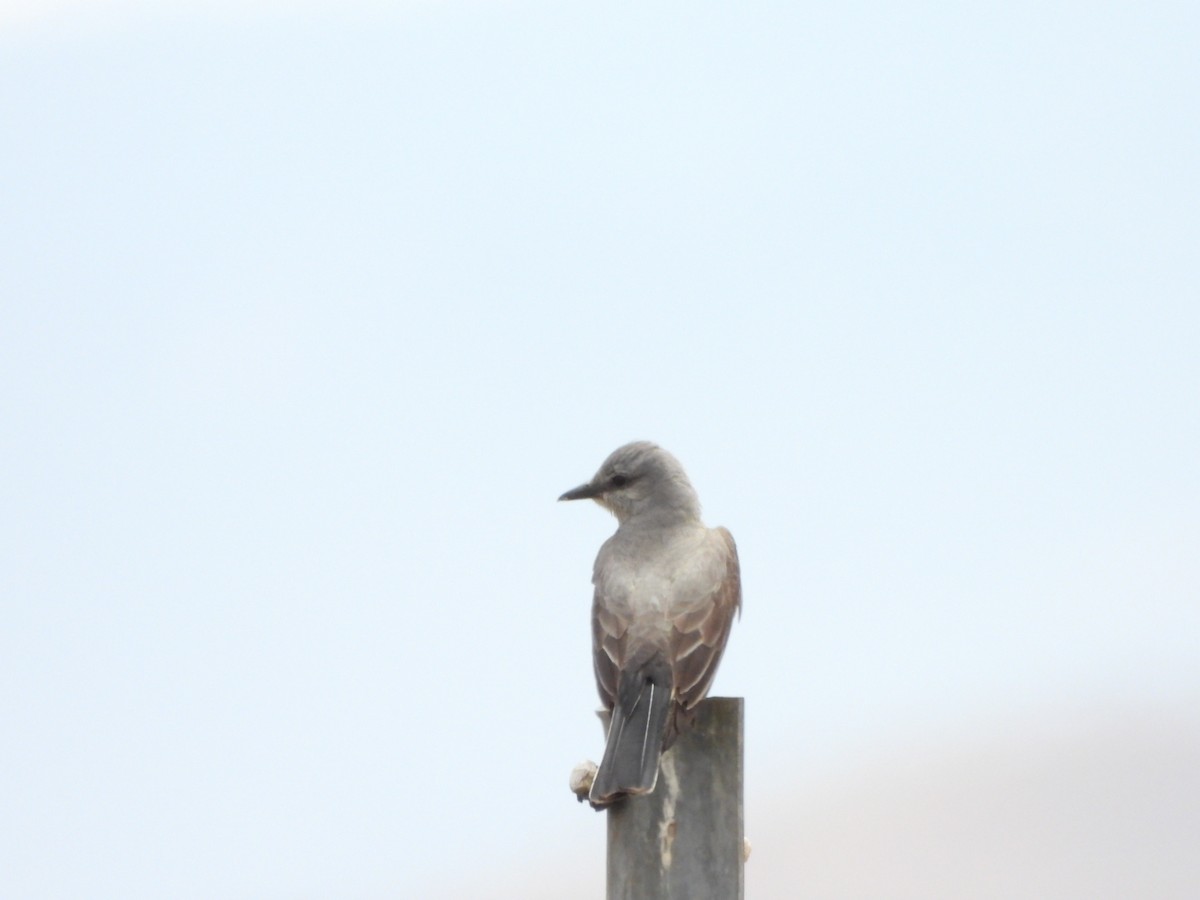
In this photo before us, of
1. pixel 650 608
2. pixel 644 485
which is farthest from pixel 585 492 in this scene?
pixel 650 608

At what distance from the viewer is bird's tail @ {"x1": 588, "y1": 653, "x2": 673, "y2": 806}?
5.29m

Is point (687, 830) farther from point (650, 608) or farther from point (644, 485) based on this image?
point (644, 485)

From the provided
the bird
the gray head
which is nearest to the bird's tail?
the bird

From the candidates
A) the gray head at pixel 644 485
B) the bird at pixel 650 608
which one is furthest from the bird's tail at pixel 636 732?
the gray head at pixel 644 485

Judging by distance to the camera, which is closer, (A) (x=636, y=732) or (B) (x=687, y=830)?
(B) (x=687, y=830)

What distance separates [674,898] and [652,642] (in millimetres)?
1359

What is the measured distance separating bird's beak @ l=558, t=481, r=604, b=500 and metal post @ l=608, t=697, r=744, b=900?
261 centimetres

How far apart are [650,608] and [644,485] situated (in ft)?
4.40

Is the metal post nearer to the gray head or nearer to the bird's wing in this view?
the bird's wing

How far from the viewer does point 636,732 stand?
562cm

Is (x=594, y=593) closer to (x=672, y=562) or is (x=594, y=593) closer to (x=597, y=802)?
(x=672, y=562)

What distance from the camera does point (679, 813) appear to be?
5.32 metres

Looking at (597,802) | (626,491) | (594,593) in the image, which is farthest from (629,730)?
(626,491)

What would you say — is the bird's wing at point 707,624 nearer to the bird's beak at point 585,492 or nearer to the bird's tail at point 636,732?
the bird's tail at point 636,732
